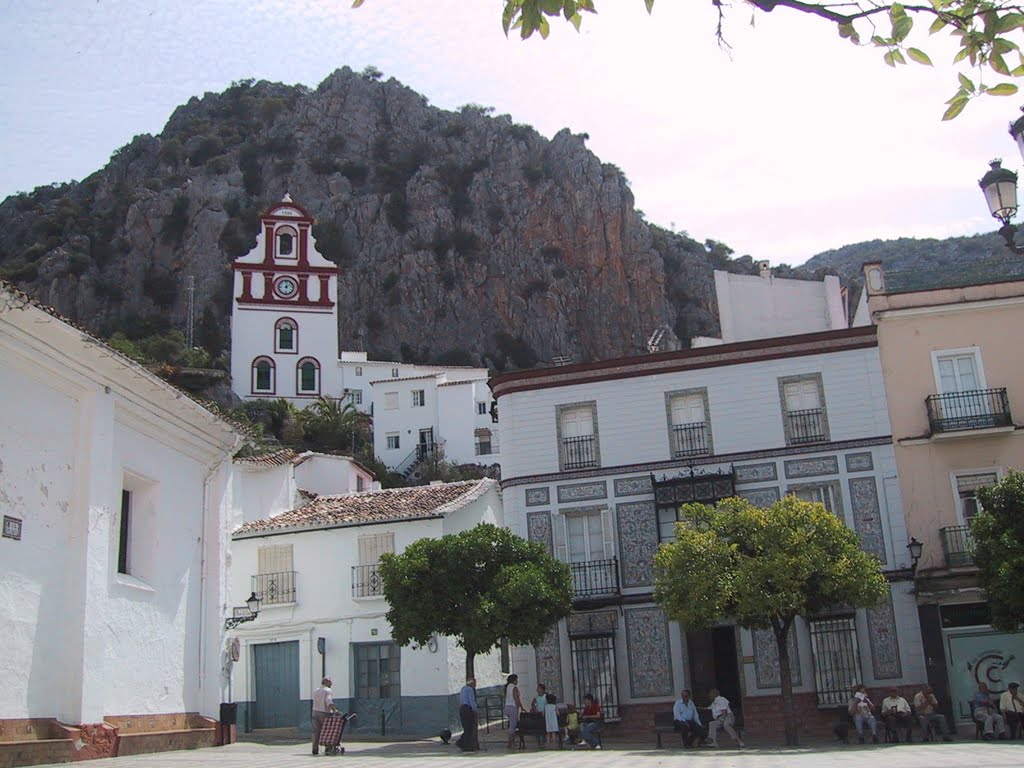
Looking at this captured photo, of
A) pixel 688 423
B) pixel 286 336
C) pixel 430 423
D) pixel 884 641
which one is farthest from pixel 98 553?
pixel 286 336

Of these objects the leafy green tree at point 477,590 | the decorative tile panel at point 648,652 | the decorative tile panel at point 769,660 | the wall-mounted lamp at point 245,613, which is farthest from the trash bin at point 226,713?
the decorative tile panel at point 769,660

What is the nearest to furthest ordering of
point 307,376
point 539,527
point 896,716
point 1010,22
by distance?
1. point 1010,22
2. point 896,716
3. point 539,527
4. point 307,376

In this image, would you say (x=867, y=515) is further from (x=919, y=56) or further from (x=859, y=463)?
(x=919, y=56)

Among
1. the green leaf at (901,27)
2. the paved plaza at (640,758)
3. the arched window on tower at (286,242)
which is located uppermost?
the arched window on tower at (286,242)

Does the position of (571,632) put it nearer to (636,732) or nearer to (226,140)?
(636,732)

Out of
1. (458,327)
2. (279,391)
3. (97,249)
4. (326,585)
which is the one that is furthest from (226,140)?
(326,585)

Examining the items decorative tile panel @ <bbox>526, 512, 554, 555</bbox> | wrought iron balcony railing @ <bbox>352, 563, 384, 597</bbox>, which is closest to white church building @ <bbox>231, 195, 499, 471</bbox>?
wrought iron balcony railing @ <bbox>352, 563, 384, 597</bbox>

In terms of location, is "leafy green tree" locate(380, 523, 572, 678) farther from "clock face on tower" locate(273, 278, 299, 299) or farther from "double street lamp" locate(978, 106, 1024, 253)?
"clock face on tower" locate(273, 278, 299, 299)

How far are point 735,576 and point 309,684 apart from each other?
42.0 ft

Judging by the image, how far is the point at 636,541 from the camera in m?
25.7

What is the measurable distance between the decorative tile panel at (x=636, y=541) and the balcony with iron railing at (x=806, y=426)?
387 cm

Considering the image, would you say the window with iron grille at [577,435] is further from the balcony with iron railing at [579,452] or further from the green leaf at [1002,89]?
the green leaf at [1002,89]

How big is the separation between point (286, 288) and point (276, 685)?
45.7 metres

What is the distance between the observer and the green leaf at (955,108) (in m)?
5.50
